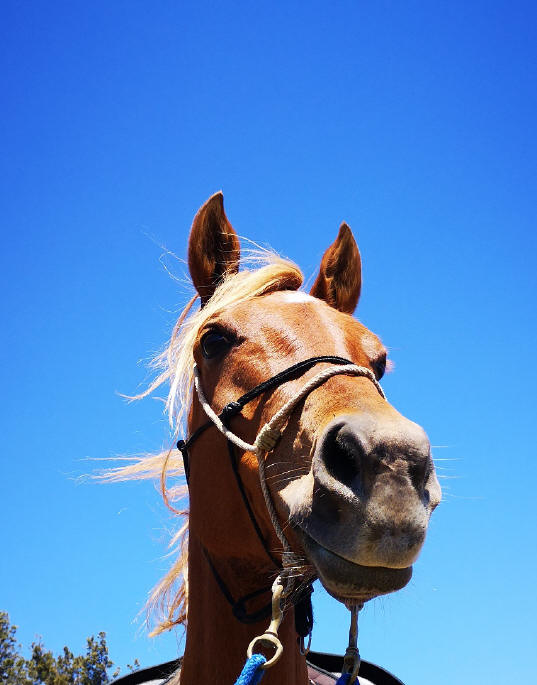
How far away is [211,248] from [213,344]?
88 centimetres

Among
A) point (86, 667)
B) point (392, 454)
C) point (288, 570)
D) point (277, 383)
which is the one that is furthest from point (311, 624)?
point (86, 667)

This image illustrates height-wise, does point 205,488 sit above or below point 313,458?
above

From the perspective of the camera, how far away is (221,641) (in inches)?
116

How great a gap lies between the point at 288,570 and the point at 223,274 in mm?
1895

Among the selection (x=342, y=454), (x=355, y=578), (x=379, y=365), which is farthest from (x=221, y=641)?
(x=379, y=365)

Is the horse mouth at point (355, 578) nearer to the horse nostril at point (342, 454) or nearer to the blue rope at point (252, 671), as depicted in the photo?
the horse nostril at point (342, 454)

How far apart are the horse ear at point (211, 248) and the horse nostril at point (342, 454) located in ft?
6.01

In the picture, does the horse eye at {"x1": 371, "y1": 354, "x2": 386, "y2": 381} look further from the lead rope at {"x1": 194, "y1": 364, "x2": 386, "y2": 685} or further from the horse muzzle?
the horse muzzle

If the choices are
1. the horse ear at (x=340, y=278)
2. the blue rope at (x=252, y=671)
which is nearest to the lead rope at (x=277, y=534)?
the blue rope at (x=252, y=671)

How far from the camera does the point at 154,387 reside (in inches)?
163

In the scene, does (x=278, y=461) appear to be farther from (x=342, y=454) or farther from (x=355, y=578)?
(x=355, y=578)

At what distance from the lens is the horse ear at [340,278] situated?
158 inches

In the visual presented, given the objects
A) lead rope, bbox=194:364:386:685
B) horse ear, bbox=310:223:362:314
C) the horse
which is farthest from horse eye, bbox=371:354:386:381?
horse ear, bbox=310:223:362:314

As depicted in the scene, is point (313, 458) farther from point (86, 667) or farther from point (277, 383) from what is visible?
point (86, 667)
